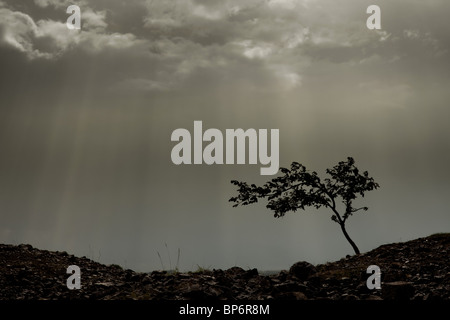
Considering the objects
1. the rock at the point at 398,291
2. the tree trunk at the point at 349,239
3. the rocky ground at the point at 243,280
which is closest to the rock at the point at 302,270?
the rocky ground at the point at 243,280

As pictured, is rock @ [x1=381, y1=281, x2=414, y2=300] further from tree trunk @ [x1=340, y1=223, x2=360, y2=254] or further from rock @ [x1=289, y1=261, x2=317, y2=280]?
tree trunk @ [x1=340, y1=223, x2=360, y2=254]

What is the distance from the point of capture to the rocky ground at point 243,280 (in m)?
12.2

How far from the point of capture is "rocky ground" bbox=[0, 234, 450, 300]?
1220 centimetres

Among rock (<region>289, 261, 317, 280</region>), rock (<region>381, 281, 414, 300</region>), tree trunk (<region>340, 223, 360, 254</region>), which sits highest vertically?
tree trunk (<region>340, 223, 360, 254</region>)

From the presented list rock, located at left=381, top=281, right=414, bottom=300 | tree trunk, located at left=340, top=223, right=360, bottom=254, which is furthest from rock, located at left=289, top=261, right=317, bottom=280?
tree trunk, located at left=340, top=223, right=360, bottom=254

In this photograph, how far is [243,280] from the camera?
50.4 feet

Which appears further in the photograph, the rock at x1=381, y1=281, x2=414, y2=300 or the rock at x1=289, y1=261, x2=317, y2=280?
the rock at x1=289, y1=261, x2=317, y2=280

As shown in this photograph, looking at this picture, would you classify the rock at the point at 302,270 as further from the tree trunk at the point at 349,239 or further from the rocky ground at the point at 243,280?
the tree trunk at the point at 349,239

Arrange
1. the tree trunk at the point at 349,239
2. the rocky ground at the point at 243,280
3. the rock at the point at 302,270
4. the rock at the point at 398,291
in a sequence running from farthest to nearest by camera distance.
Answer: the tree trunk at the point at 349,239 < the rock at the point at 302,270 < the rocky ground at the point at 243,280 < the rock at the point at 398,291

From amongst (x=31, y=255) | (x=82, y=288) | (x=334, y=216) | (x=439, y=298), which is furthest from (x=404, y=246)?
(x=31, y=255)

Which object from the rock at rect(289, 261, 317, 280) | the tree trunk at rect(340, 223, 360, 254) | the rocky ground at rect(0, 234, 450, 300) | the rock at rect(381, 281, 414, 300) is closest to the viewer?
the rock at rect(381, 281, 414, 300)
